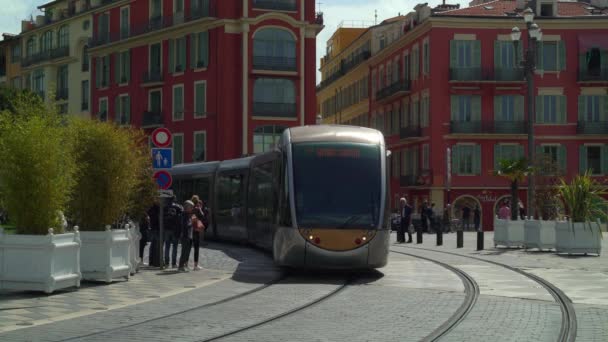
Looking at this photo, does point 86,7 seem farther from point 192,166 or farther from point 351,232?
point 351,232

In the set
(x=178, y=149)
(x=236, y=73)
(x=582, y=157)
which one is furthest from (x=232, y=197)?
(x=582, y=157)

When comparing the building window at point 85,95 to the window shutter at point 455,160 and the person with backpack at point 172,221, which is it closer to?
the window shutter at point 455,160

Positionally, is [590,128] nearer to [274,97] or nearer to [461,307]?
[274,97]

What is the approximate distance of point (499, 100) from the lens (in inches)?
2413

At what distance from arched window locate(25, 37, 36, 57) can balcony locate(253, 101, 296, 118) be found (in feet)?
108

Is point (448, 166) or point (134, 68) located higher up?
point (134, 68)

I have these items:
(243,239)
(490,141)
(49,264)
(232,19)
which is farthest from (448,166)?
(49,264)

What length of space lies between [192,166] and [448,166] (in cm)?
2471

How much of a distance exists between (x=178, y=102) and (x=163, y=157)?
4266cm

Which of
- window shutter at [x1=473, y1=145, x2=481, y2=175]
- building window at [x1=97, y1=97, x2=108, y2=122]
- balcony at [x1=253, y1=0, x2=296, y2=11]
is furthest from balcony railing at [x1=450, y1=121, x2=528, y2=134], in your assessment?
building window at [x1=97, y1=97, x2=108, y2=122]

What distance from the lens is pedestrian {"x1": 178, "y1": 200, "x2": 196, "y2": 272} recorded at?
A: 69.8 ft

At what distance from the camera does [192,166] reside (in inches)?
1483

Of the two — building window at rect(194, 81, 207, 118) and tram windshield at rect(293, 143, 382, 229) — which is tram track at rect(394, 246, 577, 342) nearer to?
tram windshield at rect(293, 143, 382, 229)

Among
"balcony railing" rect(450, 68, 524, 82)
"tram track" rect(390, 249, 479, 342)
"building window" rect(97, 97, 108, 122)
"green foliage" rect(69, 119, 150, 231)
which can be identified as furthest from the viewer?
"building window" rect(97, 97, 108, 122)
